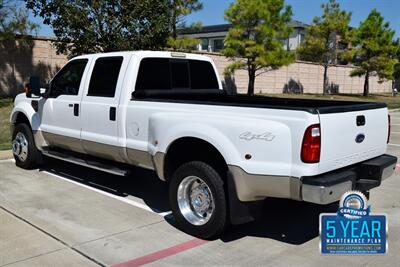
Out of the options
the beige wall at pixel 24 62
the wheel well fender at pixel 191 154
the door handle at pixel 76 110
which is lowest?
the wheel well fender at pixel 191 154

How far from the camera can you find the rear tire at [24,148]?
736 cm

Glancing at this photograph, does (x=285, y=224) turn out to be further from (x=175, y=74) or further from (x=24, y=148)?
(x=24, y=148)

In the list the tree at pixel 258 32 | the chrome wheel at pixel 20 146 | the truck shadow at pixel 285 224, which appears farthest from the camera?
the tree at pixel 258 32

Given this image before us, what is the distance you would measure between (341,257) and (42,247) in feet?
9.32

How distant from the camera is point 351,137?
4.29 m

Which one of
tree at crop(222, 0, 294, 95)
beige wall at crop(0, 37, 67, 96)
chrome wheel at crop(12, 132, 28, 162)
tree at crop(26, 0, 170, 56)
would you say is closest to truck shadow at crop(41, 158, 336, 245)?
chrome wheel at crop(12, 132, 28, 162)

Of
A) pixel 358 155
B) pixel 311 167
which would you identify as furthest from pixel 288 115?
pixel 358 155

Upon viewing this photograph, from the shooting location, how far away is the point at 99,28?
16.1 m

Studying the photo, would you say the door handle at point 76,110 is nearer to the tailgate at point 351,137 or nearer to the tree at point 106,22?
the tailgate at point 351,137

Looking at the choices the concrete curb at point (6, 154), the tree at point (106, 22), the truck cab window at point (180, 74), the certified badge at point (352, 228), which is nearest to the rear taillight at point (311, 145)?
the certified badge at point (352, 228)

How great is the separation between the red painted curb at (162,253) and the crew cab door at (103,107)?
163 centimetres

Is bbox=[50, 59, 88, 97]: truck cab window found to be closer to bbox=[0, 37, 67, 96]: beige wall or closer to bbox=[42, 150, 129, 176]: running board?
bbox=[42, 150, 129, 176]: running board

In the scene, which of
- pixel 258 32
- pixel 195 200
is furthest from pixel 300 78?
pixel 195 200

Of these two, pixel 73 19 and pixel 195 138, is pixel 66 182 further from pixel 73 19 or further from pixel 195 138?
pixel 73 19
